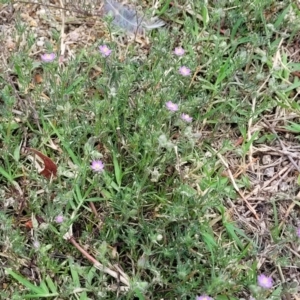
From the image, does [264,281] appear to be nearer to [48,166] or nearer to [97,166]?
[97,166]

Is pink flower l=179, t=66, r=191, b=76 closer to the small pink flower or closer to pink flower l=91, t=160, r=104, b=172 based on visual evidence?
pink flower l=91, t=160, r=104, b=172

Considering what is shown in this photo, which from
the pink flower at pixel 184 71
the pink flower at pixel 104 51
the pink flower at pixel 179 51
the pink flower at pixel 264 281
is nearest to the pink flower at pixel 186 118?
the pink flower at pixel 184 71

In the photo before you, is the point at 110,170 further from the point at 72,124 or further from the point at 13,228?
the point at 13,228

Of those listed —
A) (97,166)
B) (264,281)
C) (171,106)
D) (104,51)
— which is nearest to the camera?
(264,281)

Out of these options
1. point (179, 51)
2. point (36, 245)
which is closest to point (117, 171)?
point (36, 245)

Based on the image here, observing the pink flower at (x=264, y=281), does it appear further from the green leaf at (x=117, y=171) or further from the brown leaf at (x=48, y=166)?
the brown leaf at (x=48, y=166)

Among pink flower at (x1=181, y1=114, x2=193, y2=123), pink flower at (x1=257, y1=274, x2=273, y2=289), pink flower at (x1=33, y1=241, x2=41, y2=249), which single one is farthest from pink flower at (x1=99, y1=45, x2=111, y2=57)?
pink flower at (x1=257, y1=274, x2=273, y2=289)

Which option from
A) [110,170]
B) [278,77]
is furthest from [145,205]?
[278,77]
